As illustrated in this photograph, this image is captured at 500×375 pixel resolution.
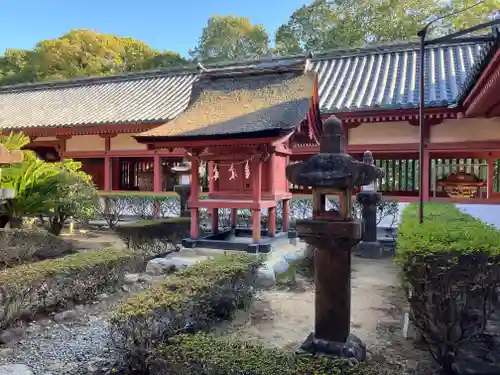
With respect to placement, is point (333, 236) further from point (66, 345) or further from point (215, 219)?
point (215, 219)

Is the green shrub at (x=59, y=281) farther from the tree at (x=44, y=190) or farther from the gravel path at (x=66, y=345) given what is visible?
the tree at (x=44, y=190)

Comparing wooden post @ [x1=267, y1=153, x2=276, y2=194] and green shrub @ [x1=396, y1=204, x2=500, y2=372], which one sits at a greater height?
wooden post @ [x1=267, y1=153, x2=276, y2=194]

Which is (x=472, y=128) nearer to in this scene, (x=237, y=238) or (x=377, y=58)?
(x=377, y=58)

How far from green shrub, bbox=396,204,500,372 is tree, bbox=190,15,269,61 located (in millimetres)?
38288

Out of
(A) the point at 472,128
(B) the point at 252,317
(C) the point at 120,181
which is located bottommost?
(B) the point at 252,317

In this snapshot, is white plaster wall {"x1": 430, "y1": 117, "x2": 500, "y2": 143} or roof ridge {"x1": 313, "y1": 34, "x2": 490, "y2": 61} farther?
roof ridge {"x1": 313, "y1": 34, "x2": 490, "y2": 61}

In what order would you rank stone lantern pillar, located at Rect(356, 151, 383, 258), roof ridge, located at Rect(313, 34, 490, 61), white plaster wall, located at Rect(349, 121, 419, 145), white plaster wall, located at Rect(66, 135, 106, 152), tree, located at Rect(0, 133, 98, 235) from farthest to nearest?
white plaster wall, located at Rect(66, 135, 106, 152), roof ridge, located at Rect(313, 34, 490, 61), white plaster wall, located at Rect(349, 121, 419, 145), stone lantern pillar, located at Rect(356, 151, 383, 258), tree, located at Rect(0, 133, 98, 235)

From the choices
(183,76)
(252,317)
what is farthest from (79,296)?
(183,76)

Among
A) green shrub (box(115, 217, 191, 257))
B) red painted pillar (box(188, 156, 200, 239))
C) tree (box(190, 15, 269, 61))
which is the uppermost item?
tree (box(190, 15, 269, 61))

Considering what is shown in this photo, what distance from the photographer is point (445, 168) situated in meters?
15.0

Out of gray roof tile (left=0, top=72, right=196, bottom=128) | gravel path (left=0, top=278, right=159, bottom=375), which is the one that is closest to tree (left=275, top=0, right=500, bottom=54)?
gray roof tile (left=0, top=72, right=196, bottom=128)

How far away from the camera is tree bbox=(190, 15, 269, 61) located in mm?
40719

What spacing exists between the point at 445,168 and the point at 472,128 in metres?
3.61

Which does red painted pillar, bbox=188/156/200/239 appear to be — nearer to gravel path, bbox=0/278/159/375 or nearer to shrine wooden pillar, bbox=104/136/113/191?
gravel path, bbox=0/278/159/375
